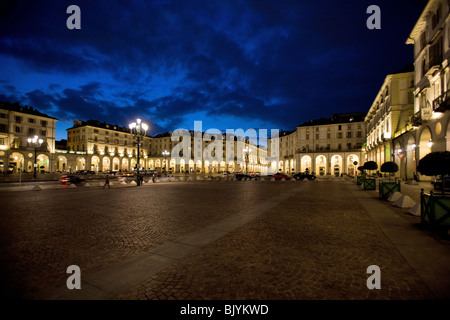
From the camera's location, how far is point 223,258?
178 inches

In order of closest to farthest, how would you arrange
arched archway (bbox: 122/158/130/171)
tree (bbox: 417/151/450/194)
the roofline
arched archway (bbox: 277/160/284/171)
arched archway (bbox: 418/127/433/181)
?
1. tree (bbox: 417/151/450/194)
2. the roofline
3. arched archway (bbox: 418/127/433/181)
4. arched archway (bbox: 277/160/284/171)
5. arched archway (bbox: 122/158/130/171)

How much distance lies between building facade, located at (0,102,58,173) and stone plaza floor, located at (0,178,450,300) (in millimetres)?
58240

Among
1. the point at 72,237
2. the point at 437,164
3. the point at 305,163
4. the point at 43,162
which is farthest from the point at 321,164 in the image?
the point at 43,162

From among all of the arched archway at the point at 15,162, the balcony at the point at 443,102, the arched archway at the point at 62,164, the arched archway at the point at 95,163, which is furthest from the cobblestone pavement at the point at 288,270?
the arched archway at the point at 95,163

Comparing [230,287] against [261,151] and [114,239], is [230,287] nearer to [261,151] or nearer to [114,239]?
[114,239]

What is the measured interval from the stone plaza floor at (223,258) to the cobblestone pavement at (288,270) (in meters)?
0.02

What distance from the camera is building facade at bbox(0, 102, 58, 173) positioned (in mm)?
51344

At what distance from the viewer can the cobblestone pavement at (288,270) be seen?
3.25 metres

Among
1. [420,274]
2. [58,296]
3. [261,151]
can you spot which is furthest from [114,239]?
[261,151]

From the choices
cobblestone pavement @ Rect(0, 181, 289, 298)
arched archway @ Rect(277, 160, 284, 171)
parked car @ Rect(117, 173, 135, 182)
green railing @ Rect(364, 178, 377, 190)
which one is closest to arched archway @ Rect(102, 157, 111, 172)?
parked car @ Rect(117, 173, 135, 182)

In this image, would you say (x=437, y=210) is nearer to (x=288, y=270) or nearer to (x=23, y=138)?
(x=288, y=270)

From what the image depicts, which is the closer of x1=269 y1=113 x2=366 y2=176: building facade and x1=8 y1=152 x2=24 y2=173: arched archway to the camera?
x1=8 y1=152 x2=24 y2=173: arched archway

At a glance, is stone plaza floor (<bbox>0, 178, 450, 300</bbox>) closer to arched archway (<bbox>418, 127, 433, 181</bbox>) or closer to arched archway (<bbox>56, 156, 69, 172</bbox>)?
arched archway (<bbox>418, 127, 433, 181</bbox>)
